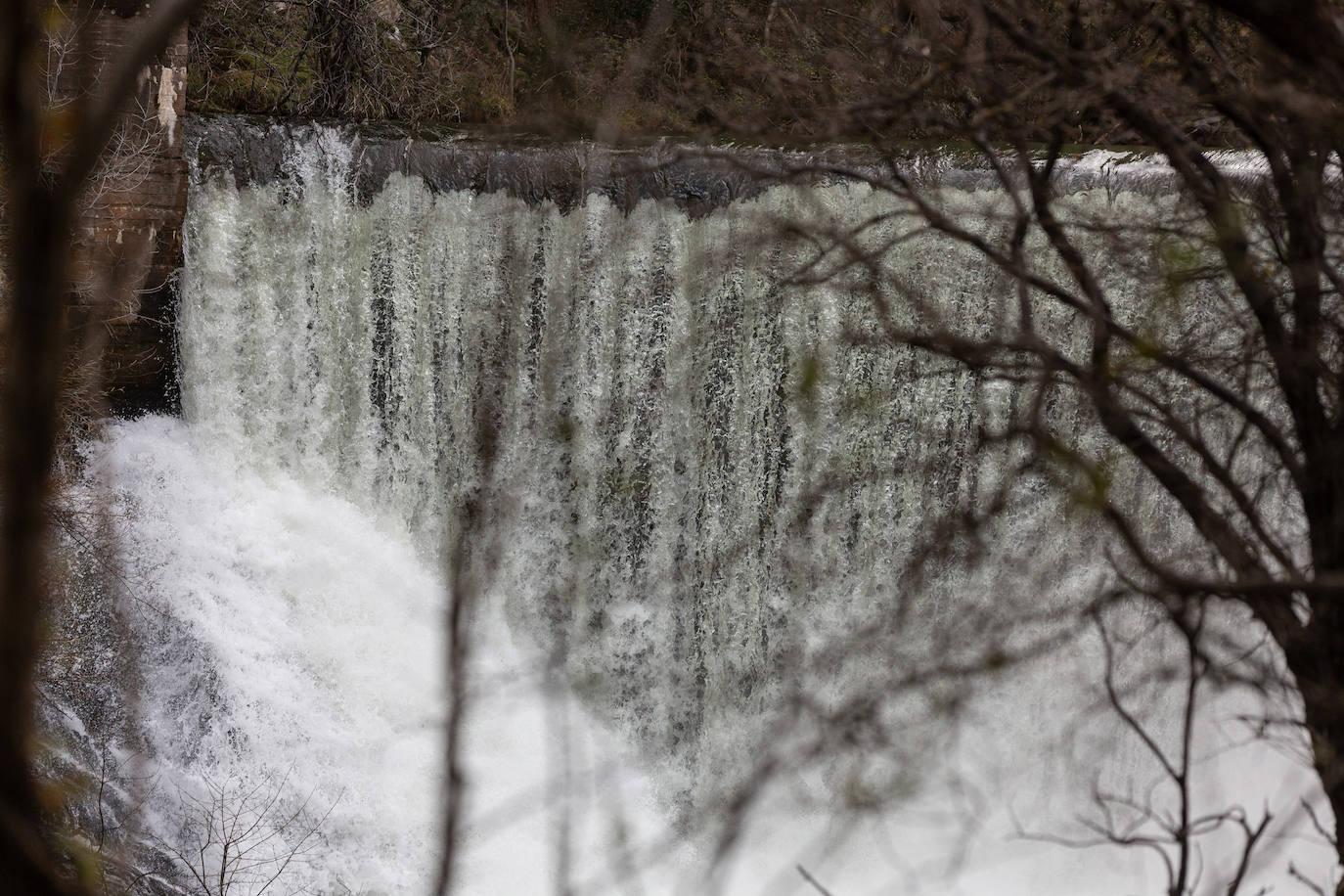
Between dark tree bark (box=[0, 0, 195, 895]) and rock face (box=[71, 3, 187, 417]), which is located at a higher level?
rock face (box=[71, 3, 187, 417])

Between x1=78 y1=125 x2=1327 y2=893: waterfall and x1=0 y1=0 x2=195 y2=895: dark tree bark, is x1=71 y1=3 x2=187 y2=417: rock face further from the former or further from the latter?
x1=0 y1=0 x2=195 y2=895: dark tree bark

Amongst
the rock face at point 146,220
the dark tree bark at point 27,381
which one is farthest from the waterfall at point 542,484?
the dark tree bark at point 27,381

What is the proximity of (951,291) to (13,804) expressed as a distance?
6371 millimetres

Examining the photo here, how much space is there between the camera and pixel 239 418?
261 inches

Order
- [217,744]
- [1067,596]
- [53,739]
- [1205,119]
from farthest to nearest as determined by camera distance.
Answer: [1067,596], [217,744], [53,739], [1205,119]

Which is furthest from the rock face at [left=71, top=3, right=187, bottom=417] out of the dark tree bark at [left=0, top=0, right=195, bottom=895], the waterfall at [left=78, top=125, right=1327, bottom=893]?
the dark tree bark at [left=0, top=0, right=195, bottom=895]

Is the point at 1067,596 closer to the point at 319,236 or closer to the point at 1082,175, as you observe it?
the point at 1082,175

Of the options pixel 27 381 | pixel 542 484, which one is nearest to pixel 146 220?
pixel 542 484

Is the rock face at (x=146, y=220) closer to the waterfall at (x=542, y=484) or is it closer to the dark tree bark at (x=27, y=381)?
the waterfall at (x=542, y=484)

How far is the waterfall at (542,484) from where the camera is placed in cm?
627

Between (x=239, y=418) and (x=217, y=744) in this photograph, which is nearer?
(x=217, y=744)

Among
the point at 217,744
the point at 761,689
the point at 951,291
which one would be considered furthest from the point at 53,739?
the point at 951,291

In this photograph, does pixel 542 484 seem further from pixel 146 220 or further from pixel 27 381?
pixel 27 381

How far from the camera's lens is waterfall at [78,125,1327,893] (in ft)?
20.6
